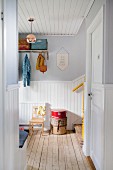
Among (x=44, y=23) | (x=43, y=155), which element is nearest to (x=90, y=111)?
(x=43, y=155)

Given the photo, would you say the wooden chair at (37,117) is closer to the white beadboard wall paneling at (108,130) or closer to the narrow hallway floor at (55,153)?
the narrow hallway floor at (55,153)

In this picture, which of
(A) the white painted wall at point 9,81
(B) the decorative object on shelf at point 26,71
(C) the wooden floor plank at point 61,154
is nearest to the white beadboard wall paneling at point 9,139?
(A) the white painted wall at point 9,81

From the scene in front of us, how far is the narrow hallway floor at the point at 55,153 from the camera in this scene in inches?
116

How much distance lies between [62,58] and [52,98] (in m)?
1.08

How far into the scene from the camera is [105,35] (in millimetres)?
2201

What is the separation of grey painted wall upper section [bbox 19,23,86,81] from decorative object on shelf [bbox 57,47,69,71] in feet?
0.24

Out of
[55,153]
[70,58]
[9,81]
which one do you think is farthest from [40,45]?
[9,81]

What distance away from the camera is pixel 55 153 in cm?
347

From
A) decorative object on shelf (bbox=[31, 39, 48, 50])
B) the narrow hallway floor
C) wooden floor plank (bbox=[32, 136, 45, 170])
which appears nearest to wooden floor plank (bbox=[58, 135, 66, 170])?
the narrow hallway floor

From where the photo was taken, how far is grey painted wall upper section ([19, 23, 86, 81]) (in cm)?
511

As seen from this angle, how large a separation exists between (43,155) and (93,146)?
0.91 metres

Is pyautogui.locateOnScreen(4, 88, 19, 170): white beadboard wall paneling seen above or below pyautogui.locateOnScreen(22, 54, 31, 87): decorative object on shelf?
below

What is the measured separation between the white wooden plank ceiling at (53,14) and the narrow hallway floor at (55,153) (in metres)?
2.45

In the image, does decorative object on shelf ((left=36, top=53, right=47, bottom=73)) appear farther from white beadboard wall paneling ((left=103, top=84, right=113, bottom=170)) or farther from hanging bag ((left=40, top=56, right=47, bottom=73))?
white beadboard wall paneling ((left=103, top=84, right=113, bottom=170))
